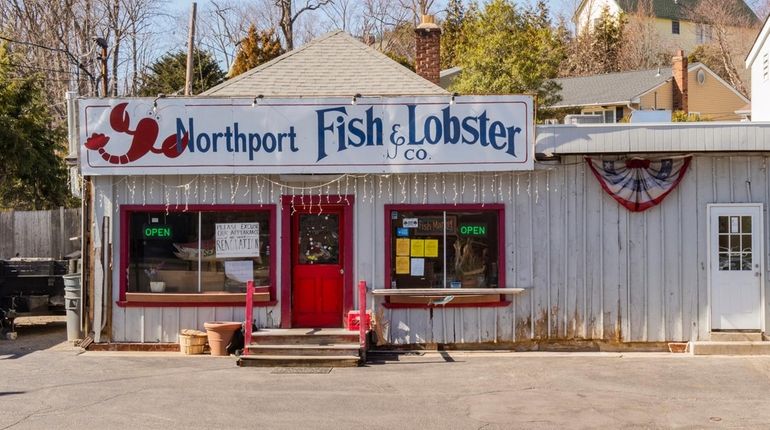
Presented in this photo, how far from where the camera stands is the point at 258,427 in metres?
9.80

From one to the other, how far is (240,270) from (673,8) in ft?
175

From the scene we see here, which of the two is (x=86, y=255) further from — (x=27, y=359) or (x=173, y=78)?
(x=173, y=78)

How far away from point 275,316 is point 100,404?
168 inches

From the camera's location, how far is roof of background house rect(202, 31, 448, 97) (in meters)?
17.0

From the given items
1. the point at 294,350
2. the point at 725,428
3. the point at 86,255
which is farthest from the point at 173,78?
the point at 725,428

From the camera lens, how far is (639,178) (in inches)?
572

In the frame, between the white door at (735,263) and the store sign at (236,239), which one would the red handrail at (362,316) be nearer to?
the store sign at (236,239)

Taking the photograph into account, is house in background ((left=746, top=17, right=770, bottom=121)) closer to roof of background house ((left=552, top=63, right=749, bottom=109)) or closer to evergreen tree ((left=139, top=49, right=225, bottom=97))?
roof of background house ((left=552, top=63, right=749, bottom=109))

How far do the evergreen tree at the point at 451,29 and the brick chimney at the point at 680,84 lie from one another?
13282 mm

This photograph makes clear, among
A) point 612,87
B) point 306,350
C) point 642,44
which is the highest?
point 642,44

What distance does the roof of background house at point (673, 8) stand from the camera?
59.6 m

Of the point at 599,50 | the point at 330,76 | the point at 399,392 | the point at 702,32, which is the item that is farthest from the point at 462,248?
the point at 702,32

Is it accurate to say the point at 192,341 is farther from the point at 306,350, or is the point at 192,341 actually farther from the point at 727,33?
the point at 727,33

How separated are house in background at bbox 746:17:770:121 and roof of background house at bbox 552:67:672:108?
9674 millimetres
